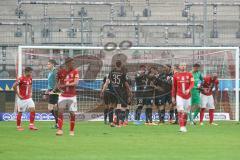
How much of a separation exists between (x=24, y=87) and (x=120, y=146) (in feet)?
23.5

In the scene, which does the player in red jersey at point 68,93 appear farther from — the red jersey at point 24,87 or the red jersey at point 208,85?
the red jersey at point 208,85

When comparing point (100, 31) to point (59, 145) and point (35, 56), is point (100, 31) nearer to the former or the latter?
point (35, 56)

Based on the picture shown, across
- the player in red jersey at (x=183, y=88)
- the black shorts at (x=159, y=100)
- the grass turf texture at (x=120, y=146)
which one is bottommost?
the grass turf texture at (x=120, y=146)

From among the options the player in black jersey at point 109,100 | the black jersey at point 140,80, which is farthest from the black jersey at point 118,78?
the black jersey at point 140,80

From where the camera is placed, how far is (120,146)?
15.5 m

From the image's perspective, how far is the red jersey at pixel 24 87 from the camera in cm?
2189

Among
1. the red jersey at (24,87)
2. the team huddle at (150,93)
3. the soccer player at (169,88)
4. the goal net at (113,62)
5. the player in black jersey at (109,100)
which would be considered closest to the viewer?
the red jersey at (24,87)

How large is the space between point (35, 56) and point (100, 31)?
4101mm

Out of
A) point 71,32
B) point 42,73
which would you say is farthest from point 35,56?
point 71,32

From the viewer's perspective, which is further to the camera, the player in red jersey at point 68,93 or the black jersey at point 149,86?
the black jersey at point 149,86

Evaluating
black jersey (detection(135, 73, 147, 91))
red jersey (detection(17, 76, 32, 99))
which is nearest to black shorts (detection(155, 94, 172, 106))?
black jersey (detection(135, 73, 147, 91))

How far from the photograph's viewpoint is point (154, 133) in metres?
20.3

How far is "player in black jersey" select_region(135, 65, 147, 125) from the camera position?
26.3 metres

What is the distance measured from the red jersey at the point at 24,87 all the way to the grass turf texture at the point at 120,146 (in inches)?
61.7
